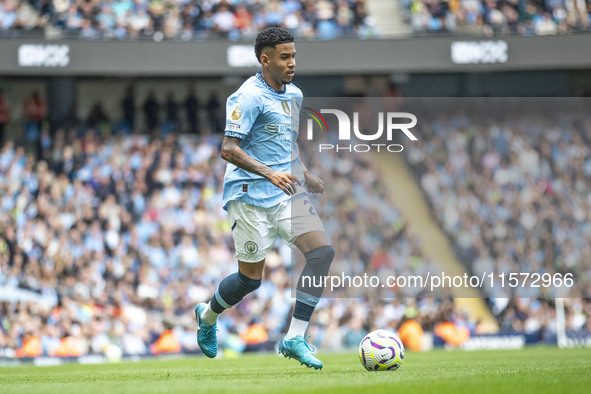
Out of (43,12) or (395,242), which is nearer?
(395,242)

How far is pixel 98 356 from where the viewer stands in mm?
14617

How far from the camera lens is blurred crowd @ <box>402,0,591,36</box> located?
1916 cm

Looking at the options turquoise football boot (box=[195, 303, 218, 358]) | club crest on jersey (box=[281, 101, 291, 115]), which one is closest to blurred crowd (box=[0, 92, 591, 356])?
turquoise football boot (box=[195, 303, 218, 358])

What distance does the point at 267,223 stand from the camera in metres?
6.88

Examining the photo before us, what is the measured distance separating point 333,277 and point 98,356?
4136 millimetres

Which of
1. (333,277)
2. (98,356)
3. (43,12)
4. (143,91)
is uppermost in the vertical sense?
(43,12)

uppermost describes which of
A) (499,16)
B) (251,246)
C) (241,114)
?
(499,16)

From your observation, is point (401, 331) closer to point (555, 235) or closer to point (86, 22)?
point (555, 235)

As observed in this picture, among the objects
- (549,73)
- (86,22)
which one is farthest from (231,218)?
(549,73)

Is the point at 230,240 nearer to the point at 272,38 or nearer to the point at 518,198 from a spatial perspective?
the point at 518,198

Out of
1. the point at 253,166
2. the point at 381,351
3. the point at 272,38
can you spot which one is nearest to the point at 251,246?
the point at 253,166

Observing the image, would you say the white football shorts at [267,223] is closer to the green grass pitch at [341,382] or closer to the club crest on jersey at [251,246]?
the club crest on jersey at [251,246]

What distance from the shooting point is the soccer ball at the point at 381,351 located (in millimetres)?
6812

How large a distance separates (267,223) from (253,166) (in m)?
0.60
